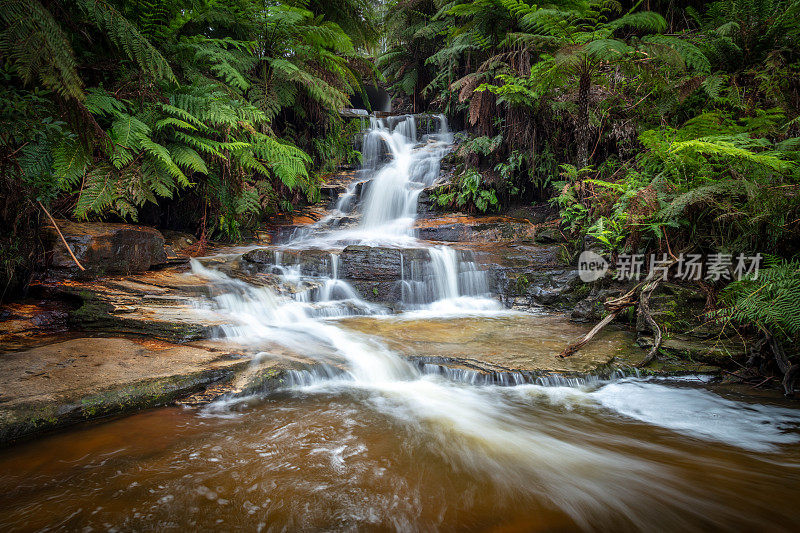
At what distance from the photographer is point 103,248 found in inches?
156

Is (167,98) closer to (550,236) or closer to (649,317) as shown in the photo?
(550,236)

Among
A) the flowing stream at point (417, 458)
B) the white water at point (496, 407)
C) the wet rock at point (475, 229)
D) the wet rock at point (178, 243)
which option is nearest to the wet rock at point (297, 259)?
the white water at point (496, 407)

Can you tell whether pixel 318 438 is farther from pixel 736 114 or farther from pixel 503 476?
pixel 736 114

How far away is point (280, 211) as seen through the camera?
28.2 ft

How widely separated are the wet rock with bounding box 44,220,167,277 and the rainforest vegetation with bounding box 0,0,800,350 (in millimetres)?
261

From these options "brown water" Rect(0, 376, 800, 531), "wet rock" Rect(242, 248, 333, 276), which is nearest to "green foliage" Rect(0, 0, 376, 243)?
"wet rock" Rect(242, 248, 333, 276)

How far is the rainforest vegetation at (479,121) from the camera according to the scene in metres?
2.75

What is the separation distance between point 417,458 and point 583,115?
5.60 metres

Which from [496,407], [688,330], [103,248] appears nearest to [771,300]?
[688,330]

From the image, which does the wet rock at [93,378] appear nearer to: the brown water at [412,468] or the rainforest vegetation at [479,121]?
the brown water at [412,468]

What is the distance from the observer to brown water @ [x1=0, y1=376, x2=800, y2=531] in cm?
147

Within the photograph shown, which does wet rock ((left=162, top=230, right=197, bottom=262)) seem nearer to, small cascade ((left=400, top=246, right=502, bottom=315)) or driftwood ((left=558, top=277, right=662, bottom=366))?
small cascade ((left=400, top=246, right=502, bottom=315))

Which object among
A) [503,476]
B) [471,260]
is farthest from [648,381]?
[471,260]

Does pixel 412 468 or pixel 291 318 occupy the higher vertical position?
pixel 291 318
